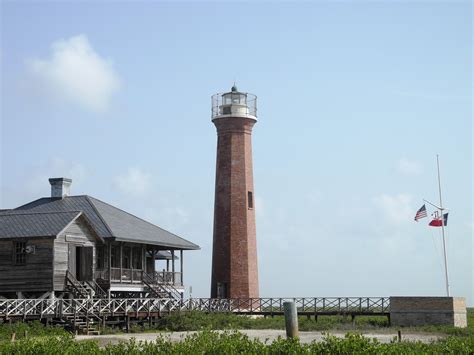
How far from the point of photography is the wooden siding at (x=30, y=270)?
36.5 m

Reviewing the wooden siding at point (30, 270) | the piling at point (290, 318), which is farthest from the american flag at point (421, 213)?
the piling at point (290, 318)

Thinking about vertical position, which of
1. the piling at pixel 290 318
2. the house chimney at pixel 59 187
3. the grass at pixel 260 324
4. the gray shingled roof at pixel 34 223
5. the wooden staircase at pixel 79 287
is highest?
the house chimney at pixel 59 187

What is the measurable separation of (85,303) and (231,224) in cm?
1313

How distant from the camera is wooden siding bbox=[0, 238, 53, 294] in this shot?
120 feet

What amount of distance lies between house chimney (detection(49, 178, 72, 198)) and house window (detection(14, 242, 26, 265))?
7.52 m

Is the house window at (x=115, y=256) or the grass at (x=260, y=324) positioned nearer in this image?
the grass at (x=260, y=324)

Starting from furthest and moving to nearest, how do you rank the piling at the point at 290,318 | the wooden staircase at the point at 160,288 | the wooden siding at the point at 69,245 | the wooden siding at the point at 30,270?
the wooden staircase at the point at 160,288, the wooden siding at the point at 69,245, the wooden siding at the point at 30,270, the piling at the point at 290,318

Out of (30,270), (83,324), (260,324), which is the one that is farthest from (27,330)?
(260,324)

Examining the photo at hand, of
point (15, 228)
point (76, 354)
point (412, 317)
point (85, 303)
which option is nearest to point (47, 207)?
point (15, 228)

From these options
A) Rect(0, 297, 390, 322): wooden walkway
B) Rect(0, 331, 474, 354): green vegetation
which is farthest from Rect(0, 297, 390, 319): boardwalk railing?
Rect(0, 331, 474, 354): green vegetation

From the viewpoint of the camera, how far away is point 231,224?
154 feet

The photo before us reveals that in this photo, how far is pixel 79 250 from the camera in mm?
38469

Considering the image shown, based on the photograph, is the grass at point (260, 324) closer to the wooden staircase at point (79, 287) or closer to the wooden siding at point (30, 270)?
the wooden staircase at point (79, 287)

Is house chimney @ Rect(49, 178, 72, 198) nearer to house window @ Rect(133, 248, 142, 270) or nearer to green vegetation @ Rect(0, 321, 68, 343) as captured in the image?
house window @ Rect(133, 248, 142, 270)
